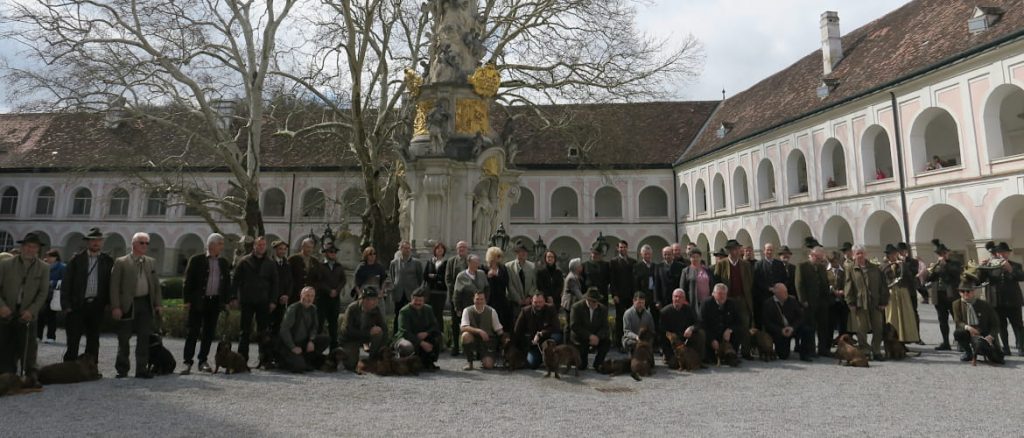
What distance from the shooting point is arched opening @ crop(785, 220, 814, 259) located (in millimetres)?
28000

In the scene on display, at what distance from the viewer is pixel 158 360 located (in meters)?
7.02

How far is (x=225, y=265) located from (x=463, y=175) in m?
6.24

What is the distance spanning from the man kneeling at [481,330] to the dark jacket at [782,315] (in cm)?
406

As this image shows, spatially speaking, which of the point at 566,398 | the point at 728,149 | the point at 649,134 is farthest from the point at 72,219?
the point at 566,398

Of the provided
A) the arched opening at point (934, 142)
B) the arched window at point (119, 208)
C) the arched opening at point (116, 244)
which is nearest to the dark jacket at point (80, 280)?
the arched opening at point (934, 142)

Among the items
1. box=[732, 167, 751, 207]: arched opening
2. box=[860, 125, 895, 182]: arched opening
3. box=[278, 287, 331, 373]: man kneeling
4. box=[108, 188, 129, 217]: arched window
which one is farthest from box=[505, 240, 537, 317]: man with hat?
box=[108, 188, 129, 217]: arched window

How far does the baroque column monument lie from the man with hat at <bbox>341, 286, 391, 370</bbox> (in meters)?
4.76

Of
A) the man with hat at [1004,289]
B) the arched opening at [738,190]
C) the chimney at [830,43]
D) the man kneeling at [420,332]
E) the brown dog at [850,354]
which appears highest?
the chimney at [830,43]

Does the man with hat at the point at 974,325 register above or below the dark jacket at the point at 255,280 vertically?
below

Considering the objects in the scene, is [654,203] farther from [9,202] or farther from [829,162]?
[9,202]

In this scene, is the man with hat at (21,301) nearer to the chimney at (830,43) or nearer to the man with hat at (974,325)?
the man with hat at (974,325)

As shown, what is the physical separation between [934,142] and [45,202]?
2081 inches

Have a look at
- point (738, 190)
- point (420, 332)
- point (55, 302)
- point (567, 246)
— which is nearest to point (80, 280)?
point (420, 332)

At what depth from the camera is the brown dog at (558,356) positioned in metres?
7.28
